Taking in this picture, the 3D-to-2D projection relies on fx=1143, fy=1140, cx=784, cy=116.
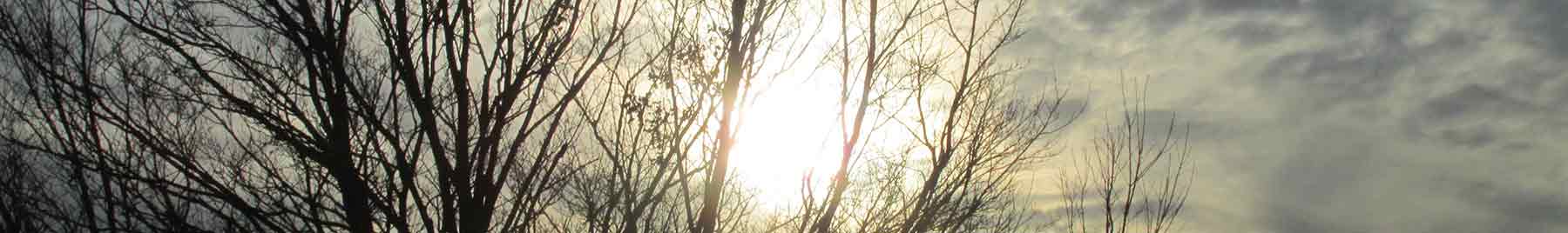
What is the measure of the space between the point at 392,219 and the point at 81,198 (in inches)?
246

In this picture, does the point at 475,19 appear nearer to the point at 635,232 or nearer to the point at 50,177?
the point at 635,232

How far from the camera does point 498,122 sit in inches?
191

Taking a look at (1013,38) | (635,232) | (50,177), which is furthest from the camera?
(50,177)

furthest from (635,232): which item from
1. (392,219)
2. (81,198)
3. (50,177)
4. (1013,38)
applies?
(50,177)

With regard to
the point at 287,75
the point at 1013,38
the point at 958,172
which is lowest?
the point at 287,75

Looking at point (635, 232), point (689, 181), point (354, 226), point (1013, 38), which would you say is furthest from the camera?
point (1013, 38)

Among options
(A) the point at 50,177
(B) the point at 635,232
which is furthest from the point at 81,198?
(B) the point at 635,232

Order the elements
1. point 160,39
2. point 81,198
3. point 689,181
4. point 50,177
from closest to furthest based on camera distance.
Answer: point 160,39, point 689,181, point 81,198, point 50,177

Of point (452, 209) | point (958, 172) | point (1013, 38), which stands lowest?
point (452, 209)

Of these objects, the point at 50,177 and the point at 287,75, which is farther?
the point at 50,177

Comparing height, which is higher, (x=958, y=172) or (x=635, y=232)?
(x=958, y=172)

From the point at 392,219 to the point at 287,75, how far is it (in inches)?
31.3

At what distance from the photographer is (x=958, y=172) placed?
30.7 ft

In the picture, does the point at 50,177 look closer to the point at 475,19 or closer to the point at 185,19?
the point at 185,19
